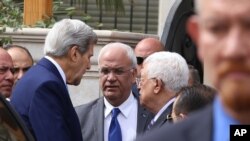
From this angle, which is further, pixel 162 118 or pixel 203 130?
pixel 162 118

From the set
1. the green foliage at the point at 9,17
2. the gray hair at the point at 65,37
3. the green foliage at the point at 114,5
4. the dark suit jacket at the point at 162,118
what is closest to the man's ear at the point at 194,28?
the dark suit jacket at the point at 162,118

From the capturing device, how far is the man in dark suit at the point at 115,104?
7.27 m

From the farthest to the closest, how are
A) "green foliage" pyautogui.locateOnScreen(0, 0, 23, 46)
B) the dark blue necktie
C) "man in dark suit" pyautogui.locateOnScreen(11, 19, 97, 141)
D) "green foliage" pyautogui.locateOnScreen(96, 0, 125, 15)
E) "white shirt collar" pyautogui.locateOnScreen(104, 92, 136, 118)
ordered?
1. "green foliage" pyautogui.locateOnScreen(96, 0, 125, 15)
2. "green foliage" pyautogui.locateOnScreen(0, 0, 23, 46)
3. "white shirt collar" pyautogui.locateOnScreen(104, 92, 136, 118)
4. the dark blue necktie
5. "man in dark suit" pyautogui.locateOnScreen(11, 19, 97, 141)

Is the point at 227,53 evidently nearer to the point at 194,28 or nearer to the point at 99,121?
the point at 194,28

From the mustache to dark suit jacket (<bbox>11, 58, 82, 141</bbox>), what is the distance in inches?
184

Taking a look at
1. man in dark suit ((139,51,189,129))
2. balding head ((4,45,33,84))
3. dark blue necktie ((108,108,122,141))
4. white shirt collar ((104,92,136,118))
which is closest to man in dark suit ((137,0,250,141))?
man in dark suit ((139,51,189,129))

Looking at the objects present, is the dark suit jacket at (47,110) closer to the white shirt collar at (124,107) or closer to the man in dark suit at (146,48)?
the white shirt collar at (124,107)

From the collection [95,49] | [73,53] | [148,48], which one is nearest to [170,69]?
[73,53]

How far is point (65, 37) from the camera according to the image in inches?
272

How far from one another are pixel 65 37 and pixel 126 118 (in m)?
0.86

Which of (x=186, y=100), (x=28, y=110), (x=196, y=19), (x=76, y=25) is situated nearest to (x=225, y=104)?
(x=196, y=19)

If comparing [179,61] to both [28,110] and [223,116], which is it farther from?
[223,116]

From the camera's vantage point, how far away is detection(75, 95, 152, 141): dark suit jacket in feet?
23.8

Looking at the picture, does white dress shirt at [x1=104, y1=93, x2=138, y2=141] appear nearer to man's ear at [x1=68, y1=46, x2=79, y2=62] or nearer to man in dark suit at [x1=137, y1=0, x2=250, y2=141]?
man's ear at [x1=68, y1=46, x2=79, y2=62]
